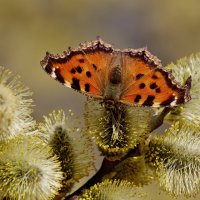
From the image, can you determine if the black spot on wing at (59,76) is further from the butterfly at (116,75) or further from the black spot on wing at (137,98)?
the black spot on wing at (137,98)

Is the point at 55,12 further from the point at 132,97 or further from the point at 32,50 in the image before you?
the point at 132,97

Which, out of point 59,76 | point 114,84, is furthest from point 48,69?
point 114,84

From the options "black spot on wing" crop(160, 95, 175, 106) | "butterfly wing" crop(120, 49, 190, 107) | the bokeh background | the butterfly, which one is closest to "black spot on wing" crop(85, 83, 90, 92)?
the butterfly

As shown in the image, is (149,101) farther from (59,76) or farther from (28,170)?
(28,170)

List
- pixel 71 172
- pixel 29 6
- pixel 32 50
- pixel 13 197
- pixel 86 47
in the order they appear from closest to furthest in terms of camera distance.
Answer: pixel 13 197 → pixel 71 172 → pixel 86 47 → pixel 32 50 → pixel 29 6

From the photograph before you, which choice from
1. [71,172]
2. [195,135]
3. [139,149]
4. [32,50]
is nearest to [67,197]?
[71,172]

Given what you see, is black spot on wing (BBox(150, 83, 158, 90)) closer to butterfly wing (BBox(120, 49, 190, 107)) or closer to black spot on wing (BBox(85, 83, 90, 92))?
butterfly wing (BBox(120, 49, 190, 107))

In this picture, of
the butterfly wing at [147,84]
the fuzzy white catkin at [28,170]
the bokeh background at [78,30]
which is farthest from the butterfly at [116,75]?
the bokeh background at [78,30]
